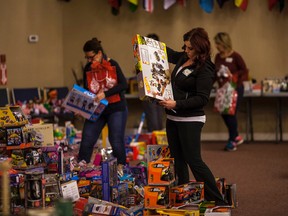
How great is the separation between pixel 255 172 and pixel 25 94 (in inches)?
134

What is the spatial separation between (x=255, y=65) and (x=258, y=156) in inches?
77.1

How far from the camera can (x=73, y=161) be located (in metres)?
5.37

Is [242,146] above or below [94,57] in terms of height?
below

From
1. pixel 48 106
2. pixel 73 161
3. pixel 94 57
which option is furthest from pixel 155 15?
pixel 73 161

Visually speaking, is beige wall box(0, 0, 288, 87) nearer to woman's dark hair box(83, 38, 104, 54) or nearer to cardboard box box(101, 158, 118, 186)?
Result: woman's dark hair box(83, 38, 104, 54)

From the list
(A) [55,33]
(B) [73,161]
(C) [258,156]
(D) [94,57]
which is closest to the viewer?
(B) [73,161]

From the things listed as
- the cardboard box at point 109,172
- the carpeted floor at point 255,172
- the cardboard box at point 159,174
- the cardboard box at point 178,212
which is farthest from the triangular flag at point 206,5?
the cardboard box at point 178,212

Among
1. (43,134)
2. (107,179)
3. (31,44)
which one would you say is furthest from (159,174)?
(31,44)

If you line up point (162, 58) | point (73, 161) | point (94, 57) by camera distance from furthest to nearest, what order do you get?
point (94, 57) → point (73, 161) → point (162, 58)

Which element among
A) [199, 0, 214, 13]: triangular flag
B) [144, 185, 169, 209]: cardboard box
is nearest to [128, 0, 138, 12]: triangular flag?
[199, 0, 214, 13]: triangular flag

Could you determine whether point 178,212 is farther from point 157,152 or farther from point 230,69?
point 230,69

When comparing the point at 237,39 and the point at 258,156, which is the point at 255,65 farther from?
the point at 258,156

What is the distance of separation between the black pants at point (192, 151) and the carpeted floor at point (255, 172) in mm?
358

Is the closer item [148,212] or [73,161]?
[148,212]
